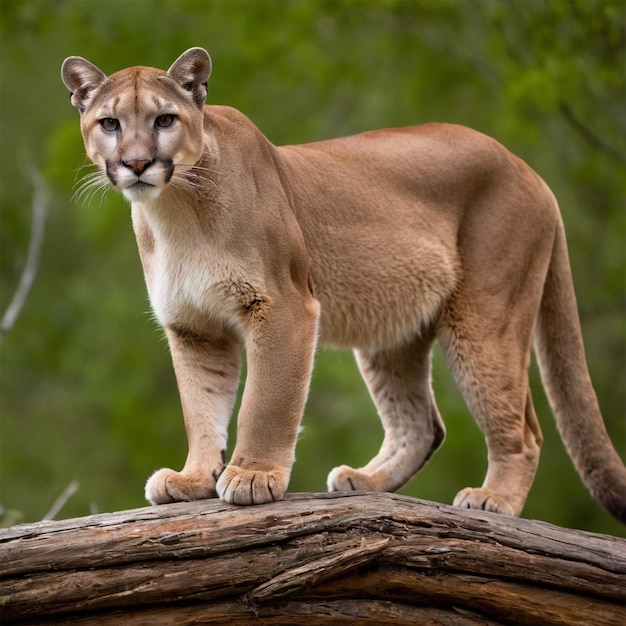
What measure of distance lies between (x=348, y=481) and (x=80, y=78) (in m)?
2.37

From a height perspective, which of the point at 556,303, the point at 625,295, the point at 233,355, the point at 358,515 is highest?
the point at 625,295

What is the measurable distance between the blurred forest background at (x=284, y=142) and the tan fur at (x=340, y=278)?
3.84 metres

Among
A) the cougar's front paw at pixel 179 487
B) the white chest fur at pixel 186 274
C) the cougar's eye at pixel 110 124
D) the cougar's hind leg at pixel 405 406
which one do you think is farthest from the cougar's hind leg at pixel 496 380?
the cougar's eye at pixel 110 124

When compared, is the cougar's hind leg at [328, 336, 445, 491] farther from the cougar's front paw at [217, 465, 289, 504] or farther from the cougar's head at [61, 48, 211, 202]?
the cougar's head at [61, 48, 211, 202]

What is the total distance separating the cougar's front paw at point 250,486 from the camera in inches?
200

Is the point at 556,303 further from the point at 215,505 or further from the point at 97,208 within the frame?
the point at 97,208

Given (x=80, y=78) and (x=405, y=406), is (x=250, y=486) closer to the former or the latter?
(x=405, y=406)

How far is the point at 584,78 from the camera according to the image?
10141mm

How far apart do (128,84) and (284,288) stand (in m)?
1.10

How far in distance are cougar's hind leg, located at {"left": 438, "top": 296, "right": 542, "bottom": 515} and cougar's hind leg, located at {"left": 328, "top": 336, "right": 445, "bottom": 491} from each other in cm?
44

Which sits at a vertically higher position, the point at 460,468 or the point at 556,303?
the point at 460,468

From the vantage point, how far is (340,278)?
236 inches

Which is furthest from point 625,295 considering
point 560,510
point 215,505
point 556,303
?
point 215,505

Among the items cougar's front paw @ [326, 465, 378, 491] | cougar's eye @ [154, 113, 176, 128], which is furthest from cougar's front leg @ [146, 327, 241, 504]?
cougar's eye @ [154, 113, 176, 128]
